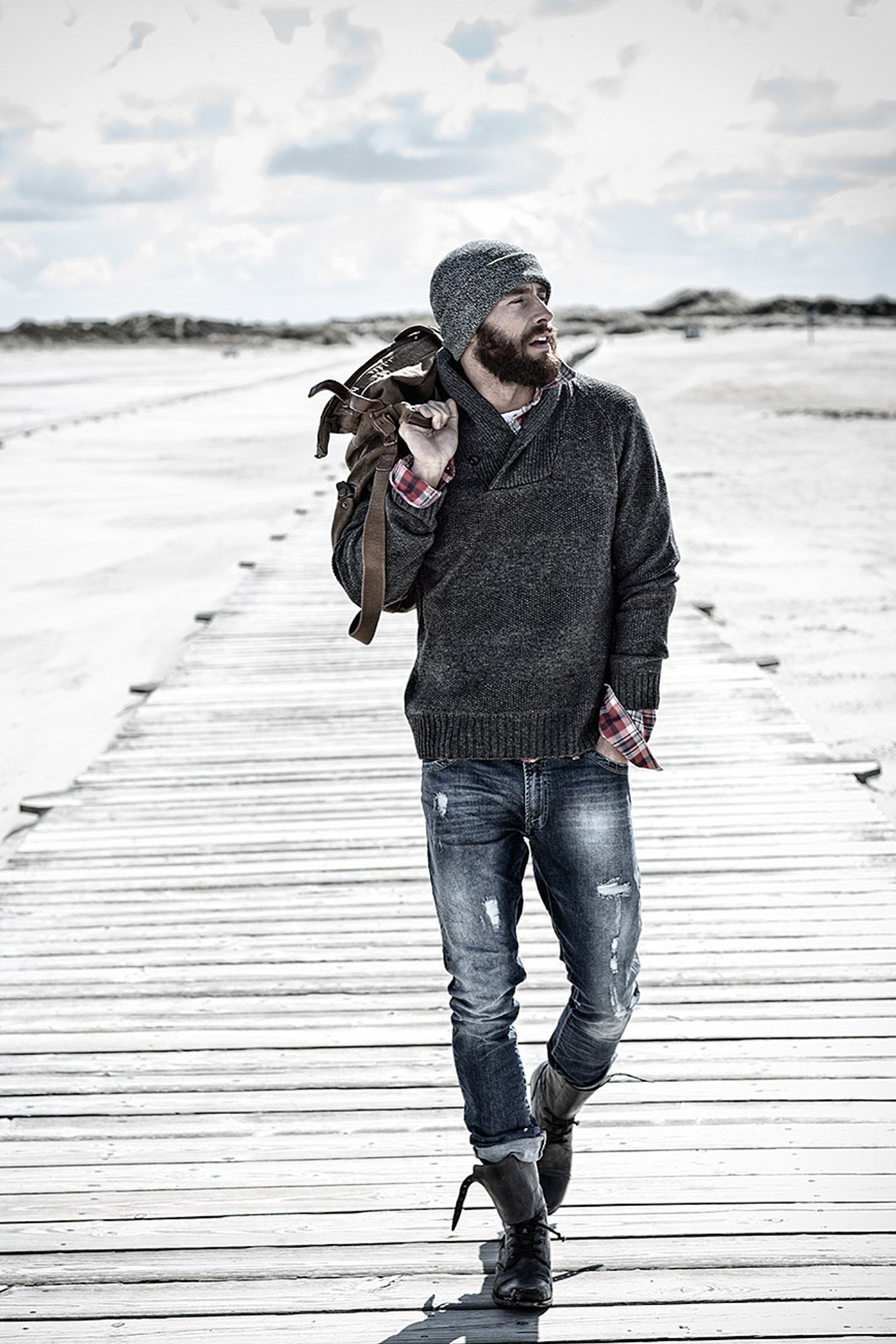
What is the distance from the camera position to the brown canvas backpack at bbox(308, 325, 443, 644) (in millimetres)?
2535

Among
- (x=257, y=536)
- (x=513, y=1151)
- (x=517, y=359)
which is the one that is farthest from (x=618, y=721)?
(x=257, y=536)

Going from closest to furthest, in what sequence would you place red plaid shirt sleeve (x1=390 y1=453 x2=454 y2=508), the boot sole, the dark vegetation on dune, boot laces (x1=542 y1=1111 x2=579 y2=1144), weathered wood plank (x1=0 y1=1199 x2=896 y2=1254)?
red plaid shirt sleeve (x1=390 y1=453 x2=454 y2=508)
the boot sole
weathered wood plank (x1=0 y1=1199 x2=896 y2=1254)
boot laces (x1=542 y1=1111 x2=579 y2=1144)
the dark vegetation on dune

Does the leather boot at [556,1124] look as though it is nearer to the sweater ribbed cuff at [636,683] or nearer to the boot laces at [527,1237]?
the boot laces at [527,1237]

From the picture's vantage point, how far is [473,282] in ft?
8.45

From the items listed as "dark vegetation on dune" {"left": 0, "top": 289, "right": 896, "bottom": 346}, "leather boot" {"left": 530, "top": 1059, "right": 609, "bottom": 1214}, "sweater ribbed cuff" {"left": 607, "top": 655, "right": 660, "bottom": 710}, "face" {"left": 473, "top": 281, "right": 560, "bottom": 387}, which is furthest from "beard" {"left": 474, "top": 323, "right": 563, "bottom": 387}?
"dark vegetation on dune" {"left": 0, "top": 289, "right": 896, "bottom": 346}

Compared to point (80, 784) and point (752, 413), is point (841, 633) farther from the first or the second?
point (752, 413)

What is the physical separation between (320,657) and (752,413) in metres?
24.6

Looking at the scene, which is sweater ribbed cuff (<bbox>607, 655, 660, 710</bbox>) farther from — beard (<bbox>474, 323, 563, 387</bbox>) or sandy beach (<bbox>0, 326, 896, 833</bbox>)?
sandy beach (<bbox>0, 326, 896, 833</bbox>)

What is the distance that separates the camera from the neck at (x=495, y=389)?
8.66 feet

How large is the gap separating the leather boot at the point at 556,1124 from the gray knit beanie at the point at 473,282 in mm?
1514

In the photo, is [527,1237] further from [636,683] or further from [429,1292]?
[636,683]

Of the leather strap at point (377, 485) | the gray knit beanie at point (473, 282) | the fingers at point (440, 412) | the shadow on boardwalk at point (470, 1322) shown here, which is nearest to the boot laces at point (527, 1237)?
the shadow on boardwalk at point (470, 1322)

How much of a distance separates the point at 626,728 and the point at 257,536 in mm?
13242

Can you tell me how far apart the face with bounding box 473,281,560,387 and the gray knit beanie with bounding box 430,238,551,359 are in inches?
0.7
